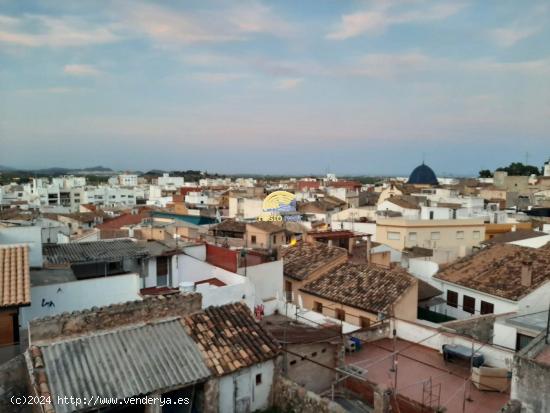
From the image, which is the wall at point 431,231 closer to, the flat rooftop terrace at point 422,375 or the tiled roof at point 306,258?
→ the tiled roof at point 306,258

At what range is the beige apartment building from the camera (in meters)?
36.0

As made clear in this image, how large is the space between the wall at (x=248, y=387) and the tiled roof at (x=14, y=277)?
505 centimetres

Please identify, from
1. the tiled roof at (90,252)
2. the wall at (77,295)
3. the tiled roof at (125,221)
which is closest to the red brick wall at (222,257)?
the tiled roof at (90,252)

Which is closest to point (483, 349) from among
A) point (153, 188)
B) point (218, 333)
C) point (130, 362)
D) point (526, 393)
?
Result: point (526, 393)

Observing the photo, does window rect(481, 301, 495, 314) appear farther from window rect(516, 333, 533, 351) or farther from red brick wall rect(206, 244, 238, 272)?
red brick wall rect(206, 244, 238, 272)

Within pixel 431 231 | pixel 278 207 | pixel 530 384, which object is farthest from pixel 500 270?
pixel 278 207

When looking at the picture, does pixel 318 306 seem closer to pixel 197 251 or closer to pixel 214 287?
pixel 197 251

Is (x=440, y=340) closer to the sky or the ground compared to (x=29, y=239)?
closer to the ground

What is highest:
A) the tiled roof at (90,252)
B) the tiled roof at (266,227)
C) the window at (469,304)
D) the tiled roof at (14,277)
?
the tiled roof at (14,277)

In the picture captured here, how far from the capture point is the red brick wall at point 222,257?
712 inches

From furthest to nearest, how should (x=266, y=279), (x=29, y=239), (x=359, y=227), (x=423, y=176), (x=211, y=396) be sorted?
(x=423, y=176) < (x=359, y=227) < (x=266, y=279) < (x=29, y=239) < (x=211, y=396)

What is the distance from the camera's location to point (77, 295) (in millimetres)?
12828

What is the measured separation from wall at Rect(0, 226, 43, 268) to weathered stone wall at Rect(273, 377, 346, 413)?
9.18 meters

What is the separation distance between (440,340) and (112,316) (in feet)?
38.2
